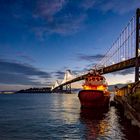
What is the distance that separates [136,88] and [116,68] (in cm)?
3534

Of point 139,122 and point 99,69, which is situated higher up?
point 99,69

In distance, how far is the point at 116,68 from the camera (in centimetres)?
6775

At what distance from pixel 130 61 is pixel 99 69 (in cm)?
1898

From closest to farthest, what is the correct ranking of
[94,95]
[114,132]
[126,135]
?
[126,135] < [114,132] < [94,95]

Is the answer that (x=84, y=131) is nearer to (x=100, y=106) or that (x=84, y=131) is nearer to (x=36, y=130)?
(x=36, y=130)

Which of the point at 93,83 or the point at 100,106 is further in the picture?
the point at 93,83

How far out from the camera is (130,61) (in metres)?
58.8

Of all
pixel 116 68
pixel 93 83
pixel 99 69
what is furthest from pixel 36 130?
pixel 99 69

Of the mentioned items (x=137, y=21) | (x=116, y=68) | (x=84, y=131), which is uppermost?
(x=137, y=21)

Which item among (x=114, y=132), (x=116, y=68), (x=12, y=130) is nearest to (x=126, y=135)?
(x=114, y=132)

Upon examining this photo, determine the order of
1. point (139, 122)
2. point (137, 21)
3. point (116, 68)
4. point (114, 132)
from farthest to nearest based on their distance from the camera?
1. point (116, 68)
2. point (137, 21)
3. point (114, 132)
4. point (139, 122)

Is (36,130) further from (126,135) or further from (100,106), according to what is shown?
(100,106)

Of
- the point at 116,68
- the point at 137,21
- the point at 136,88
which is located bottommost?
the point at 136,88

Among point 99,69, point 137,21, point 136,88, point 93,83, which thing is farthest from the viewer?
point 99,69
